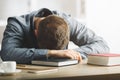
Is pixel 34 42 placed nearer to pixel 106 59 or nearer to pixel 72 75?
pixel 106 59

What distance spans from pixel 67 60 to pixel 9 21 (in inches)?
22.2

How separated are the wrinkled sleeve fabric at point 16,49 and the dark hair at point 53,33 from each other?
0.19ft

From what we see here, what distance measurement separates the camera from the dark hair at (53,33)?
142 cm

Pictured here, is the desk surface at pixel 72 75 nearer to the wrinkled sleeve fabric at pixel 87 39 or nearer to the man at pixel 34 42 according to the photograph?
the man at pixel 34 42

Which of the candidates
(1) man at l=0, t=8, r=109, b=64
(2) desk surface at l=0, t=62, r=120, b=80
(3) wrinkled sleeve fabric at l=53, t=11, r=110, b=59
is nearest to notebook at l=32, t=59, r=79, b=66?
(1) man at l=0, t=8, r=109, b=64

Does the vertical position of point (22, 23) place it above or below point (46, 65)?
above

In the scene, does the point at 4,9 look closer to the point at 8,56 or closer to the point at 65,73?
the point at 8,56

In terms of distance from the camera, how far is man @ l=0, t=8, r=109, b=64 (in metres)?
1.45

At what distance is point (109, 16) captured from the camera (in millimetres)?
2924

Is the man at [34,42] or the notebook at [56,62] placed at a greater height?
the man at [34,42]

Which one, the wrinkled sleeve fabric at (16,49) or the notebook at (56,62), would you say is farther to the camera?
the wrinkled sleeve fabric at (16,49)

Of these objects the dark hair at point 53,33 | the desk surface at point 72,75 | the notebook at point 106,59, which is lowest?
the desk surface at point 72,75

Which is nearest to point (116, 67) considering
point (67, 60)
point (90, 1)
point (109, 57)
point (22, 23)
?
point (109, 57)

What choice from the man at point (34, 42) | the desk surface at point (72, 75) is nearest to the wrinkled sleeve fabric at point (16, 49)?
the man at point (34, 42)
